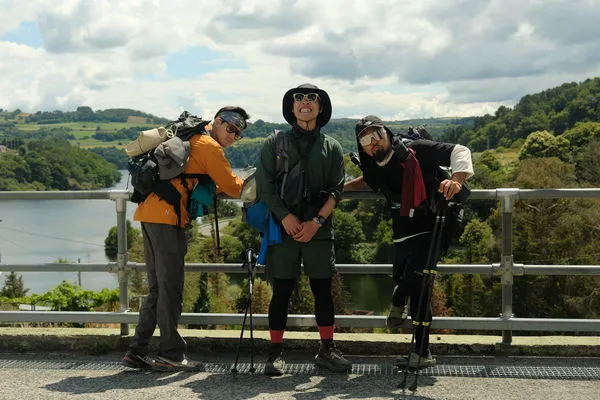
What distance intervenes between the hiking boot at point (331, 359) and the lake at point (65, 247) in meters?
54.2

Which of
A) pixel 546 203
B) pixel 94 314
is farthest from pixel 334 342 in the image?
pixel 546 203

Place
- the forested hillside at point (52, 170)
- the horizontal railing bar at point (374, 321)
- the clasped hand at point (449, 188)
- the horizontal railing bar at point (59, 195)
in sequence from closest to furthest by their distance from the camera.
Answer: the clasped hand at point (449, 188) → the horizontal railing bar at point (374, 321) → the horizontal railing bar at point (59, 195) → the forested hillside at point (52, 170)

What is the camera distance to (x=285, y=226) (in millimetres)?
5336

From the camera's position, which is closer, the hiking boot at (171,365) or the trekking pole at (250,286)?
the trekking pole at (250,286)

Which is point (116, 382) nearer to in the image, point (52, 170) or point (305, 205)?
point (305, 205)

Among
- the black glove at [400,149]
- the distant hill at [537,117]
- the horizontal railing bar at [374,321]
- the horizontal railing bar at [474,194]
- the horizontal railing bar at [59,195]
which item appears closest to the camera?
the black glove at [400,149]

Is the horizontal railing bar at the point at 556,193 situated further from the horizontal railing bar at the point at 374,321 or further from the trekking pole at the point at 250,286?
the trekking pole at the point at 250,286

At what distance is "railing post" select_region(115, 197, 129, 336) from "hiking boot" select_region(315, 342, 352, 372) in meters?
1.74

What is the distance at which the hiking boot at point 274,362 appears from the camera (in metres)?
5.45

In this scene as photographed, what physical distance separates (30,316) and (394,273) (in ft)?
10.4

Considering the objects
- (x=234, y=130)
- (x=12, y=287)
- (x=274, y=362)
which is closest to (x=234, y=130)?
(x=234, y=130)

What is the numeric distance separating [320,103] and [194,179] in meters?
1.08

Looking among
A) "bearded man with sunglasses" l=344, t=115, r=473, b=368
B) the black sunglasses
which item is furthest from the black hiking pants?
the black sunglasses

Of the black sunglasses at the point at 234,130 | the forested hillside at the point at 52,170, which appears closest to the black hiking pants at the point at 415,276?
the black sunglasses at the point at 234,130
